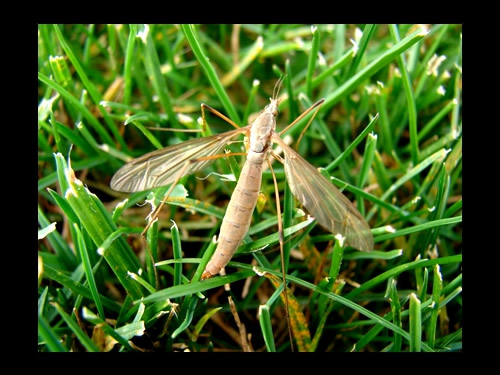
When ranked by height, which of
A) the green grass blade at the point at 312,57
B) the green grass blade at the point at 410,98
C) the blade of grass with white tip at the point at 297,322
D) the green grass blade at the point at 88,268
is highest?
the green grass blade at the point at 312,57

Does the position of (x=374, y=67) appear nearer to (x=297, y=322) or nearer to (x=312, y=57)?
(x=312, y=57)

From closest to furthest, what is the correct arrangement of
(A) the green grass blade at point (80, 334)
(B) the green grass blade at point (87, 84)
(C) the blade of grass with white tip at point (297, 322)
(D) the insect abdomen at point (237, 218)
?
(A) the green grass blade at point (80, 334), (D) the insect abdomen at point (237, 218), (C) the blade of grass with white tip at point (297, 322), (B) the green grass blade at point (87, 84)

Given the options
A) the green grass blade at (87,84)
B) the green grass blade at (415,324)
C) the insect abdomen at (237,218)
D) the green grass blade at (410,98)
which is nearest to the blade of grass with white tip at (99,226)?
the insect abdomen at (237,218)

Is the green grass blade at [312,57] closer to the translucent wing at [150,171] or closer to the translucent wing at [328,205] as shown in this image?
the translucent wing at [328,205]

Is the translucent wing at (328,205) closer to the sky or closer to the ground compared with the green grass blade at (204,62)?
closer to the ground

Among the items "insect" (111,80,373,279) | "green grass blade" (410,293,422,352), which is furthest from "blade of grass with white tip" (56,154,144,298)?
"green grass blade" (410,293,422,352)

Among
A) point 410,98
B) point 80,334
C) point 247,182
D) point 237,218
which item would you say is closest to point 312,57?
point 410,98

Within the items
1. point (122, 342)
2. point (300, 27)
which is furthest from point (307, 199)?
point (300, 27)
